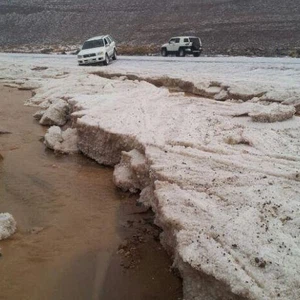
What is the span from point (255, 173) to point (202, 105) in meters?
3.98

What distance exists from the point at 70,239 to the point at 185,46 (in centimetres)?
2153

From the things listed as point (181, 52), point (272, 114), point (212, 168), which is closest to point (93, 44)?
point (181, 52)

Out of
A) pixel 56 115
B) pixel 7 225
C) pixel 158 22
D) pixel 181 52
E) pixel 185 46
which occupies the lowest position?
pixel 181 52

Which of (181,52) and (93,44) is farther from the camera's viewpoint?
(181,52)

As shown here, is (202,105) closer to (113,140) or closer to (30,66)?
(113,140)

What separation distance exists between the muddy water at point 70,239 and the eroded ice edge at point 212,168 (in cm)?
33

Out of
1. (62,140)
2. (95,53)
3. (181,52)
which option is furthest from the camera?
(181,52)

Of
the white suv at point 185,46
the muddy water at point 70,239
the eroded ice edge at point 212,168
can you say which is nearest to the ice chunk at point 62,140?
the eroded ice edge at point 212,168

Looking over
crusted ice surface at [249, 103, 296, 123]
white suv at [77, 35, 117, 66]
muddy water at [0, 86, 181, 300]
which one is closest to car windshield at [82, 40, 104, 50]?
white suv at [77, 35, 117, 66]

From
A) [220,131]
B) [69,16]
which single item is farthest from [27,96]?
[69,16]

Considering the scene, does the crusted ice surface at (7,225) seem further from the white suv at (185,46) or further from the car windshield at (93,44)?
the white suv at (185,46)

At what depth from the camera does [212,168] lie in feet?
18.2

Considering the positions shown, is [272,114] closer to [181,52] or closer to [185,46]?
[185,46]

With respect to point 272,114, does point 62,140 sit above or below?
below
